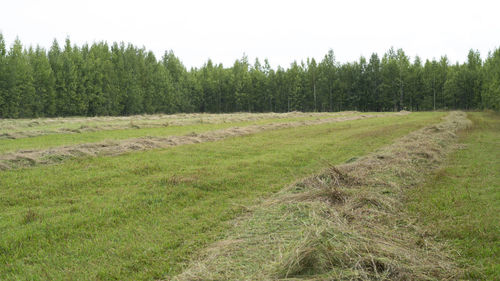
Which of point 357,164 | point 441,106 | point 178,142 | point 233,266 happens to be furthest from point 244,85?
point 233,266

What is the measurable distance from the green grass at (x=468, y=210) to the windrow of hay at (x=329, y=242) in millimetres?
277

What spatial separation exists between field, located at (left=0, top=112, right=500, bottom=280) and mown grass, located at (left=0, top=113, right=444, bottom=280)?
25mm

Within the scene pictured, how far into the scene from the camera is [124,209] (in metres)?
5.64

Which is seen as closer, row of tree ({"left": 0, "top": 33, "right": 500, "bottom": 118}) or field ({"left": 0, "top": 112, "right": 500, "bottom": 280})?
field ({"left": 0, "top": 112, "right": 500, "bottom": 280})

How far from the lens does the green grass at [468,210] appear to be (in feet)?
12.3

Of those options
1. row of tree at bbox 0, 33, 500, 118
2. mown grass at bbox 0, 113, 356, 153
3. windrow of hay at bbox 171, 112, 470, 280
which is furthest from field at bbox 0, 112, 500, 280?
row of tree at bbox 0, 33, 500, 118

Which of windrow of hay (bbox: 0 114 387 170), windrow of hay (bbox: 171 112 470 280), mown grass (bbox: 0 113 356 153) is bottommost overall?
windrow of hay (bbox: 171 112 470 280)

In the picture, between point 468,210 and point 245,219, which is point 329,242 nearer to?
point 245,219

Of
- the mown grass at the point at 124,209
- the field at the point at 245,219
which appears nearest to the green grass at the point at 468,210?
the field at the point at 245,219

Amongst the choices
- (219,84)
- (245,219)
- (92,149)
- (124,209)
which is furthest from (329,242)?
(219,84)

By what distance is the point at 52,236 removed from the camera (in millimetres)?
4609

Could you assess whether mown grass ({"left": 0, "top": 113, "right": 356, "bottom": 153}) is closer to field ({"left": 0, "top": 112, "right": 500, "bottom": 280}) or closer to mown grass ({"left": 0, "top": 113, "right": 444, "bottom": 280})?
field ({"left": 0, "top": 112, "right": 500, "bottom": 280})

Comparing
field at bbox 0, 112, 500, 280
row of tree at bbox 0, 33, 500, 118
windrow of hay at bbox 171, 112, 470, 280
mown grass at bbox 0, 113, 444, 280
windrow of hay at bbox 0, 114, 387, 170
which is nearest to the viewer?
windrow of hay at bbox 171, 112, 470, 280

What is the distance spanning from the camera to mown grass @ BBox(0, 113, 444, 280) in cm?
386
